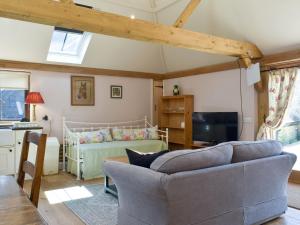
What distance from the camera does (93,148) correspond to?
4.84 metres

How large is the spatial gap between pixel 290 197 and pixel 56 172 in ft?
13.3

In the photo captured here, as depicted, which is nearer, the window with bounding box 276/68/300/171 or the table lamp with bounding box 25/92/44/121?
the window with bounding box 276/68/300/171

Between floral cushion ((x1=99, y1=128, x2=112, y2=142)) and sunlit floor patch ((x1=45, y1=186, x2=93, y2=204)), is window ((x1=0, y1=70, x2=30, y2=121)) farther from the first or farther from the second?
sunlit floor patch ((x1=45, y1=186, x2=93, y2=204))

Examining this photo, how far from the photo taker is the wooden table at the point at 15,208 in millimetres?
1075

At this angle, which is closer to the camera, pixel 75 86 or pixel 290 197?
→ pixel 290 197

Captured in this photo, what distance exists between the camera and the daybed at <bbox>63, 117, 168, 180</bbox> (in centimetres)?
477

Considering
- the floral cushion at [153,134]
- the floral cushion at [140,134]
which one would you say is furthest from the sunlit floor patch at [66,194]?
the floral cushion at [153,134]

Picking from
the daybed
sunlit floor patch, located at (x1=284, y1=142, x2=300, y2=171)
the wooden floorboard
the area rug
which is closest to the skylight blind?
the daybed

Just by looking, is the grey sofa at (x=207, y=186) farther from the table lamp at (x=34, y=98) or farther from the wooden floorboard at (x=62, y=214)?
the table lamp at (x=34, y=98)

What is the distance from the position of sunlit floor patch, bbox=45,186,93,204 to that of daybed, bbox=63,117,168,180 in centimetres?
59

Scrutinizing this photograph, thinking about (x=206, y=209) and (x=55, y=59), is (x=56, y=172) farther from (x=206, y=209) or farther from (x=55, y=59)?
(x=206, y=209)

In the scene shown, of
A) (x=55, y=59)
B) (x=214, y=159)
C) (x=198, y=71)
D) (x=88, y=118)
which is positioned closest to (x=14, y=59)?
(x=55, y=59)

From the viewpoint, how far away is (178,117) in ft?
21.9

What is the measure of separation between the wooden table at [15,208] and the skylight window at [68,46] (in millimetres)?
4292
